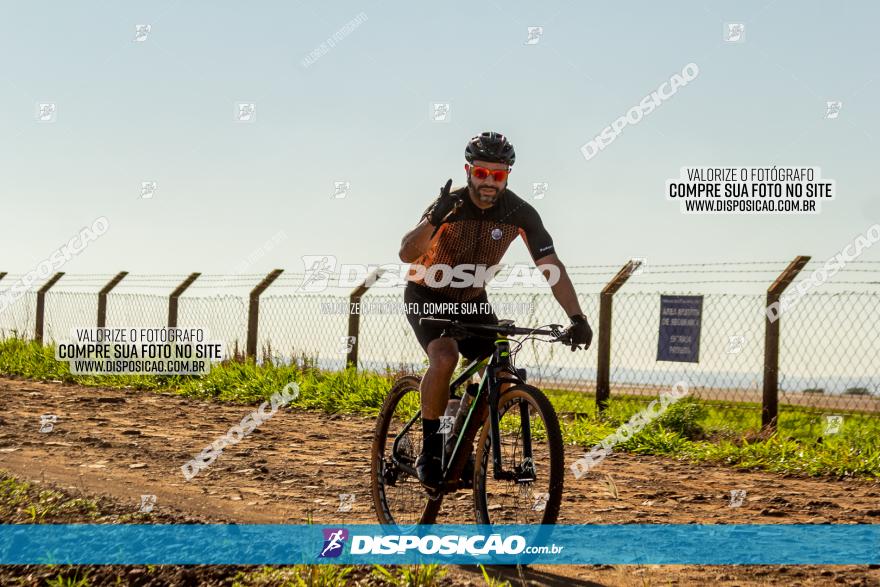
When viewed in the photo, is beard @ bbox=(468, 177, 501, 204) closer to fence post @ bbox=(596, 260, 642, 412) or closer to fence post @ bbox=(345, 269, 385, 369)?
fence post @ bbox=(596, 260, 642, 412)

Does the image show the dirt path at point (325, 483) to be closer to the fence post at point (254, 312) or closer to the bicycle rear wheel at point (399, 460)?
the bicycle rear wheel at point (399, 460)

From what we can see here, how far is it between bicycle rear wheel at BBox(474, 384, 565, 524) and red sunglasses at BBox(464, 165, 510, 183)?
1.21 meters

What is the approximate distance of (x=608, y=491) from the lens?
7.62 metres

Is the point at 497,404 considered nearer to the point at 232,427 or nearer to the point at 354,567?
the point at 354,567

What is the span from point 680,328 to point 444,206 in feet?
24.9

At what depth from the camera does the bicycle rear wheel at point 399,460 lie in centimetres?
598

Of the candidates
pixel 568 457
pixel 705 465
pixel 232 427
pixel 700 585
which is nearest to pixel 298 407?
pixel 232 427

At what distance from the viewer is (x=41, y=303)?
20469 millimetres

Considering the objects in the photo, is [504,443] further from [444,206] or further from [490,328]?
[444,206]

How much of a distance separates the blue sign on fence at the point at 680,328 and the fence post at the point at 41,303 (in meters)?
13.6

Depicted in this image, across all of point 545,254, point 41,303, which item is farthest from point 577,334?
point 41,303

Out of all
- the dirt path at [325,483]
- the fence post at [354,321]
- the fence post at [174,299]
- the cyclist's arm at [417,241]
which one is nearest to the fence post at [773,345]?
the dirt path at [325,483]

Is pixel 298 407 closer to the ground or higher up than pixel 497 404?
closer to the ground

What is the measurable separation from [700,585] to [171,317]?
46.5ft
